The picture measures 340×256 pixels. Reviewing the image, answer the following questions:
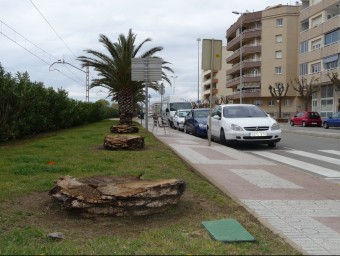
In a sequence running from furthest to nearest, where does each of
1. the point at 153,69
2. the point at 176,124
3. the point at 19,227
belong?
the point at 176,124, the point at 153,69, the point at 19,227

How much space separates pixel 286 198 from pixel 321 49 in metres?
48.4

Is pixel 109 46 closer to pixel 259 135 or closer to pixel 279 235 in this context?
pixel 259 135

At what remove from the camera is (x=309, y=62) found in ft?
181

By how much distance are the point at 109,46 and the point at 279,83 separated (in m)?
42.0

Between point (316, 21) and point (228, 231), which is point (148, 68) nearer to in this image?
point (228, 231)

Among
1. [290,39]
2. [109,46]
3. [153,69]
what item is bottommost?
[153,69]

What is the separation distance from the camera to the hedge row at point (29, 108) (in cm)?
1466

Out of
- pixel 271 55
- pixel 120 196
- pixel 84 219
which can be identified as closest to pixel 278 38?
pixel 271 55

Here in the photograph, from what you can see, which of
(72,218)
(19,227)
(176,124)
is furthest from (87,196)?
(176,124)

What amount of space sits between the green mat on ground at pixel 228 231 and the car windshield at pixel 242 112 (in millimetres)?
11793

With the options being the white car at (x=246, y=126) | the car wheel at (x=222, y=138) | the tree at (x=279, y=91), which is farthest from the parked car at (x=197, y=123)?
the tree at (x=279, y=91)

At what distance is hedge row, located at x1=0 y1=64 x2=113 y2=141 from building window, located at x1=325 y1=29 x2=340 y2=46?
3281 centimetres

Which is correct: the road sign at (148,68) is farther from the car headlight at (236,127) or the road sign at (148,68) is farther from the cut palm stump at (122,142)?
the cut palm stump at (122,142)

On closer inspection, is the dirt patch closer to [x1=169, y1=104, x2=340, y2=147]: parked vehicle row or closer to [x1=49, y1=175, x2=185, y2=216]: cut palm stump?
[x1=49, y1=175, x2=185, y2=216]: cut palm stump
